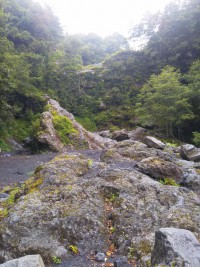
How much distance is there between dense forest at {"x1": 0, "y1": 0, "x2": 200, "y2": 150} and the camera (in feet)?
83.1

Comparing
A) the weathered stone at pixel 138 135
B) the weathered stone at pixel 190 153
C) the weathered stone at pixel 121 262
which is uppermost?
the weathered stone at pixel 138 135

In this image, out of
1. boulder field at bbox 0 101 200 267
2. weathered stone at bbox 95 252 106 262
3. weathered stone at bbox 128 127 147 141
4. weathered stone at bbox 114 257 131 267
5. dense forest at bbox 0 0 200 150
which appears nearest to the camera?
weathered stone at bbox 114 257 131 267

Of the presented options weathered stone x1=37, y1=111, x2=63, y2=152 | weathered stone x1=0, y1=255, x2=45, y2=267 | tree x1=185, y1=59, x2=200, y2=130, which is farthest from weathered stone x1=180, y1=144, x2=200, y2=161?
tree x1=185, y1=59, x2=200, y2=130

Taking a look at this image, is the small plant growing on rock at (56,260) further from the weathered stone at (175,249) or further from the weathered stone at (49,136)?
the weathered stone at (49,136)

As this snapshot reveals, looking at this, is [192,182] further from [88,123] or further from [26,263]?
[88,123]

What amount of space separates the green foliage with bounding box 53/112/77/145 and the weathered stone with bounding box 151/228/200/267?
16.5 metres

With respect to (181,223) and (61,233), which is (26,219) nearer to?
(61,233)

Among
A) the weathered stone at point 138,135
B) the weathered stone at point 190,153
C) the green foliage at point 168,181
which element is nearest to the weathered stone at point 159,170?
the green foliage at point 168,181

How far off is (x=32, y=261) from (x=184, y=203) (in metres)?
3.67

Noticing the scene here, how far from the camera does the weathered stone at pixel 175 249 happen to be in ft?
9.99

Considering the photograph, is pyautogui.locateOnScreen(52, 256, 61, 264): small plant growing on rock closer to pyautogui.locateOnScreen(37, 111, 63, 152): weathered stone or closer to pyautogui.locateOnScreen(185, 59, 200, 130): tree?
pyautogui.locateOnScreen(37, 111, 63, 152): weathered stone

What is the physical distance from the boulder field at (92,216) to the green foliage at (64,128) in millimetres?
12926

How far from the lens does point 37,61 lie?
34.1 meters

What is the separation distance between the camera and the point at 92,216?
4945 millimetres
